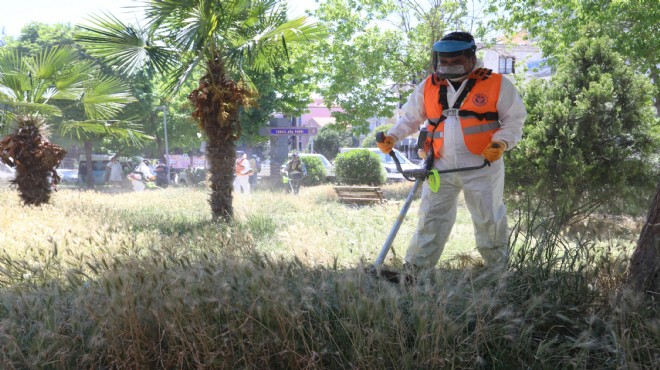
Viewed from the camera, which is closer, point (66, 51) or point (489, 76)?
point (489, 76)

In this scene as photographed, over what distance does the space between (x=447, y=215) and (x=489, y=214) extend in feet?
1.09

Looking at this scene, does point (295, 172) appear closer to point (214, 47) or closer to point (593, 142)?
point (214, 47)

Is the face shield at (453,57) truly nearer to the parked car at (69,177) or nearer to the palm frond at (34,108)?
the palm frond at (34,108)

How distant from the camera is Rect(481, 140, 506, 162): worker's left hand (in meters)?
4.32

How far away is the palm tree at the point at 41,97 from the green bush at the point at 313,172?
12879mm

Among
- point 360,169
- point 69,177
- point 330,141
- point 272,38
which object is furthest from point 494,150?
point 330,141

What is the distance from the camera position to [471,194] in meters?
4.66

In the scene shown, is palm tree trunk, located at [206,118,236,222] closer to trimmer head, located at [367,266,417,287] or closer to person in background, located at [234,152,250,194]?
trimmer head, located at [367,266,417,287]

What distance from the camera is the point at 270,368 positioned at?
297cm

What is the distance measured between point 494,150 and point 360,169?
17.4 meters

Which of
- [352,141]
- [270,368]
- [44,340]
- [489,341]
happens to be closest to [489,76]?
[489,341]

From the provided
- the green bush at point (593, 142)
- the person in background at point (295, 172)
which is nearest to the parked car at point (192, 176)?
the person in background at point (295, 172)

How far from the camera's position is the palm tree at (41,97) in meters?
11.7

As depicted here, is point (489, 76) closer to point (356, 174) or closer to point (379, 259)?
point (379, 259)
